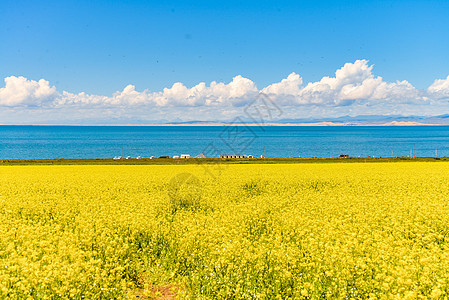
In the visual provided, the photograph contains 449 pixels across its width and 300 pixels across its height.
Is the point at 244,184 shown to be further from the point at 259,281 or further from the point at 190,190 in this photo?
the point at 259,281

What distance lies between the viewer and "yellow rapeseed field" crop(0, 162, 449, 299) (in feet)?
26.5

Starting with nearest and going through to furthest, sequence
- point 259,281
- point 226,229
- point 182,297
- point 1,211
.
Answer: point 182,297, point 259,281, point 226,229, point 1,211

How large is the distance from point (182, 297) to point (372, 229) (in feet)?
29.3

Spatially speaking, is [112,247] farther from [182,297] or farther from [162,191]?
[162,191]

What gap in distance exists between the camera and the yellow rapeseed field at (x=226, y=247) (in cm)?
806

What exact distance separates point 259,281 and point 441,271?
493cm

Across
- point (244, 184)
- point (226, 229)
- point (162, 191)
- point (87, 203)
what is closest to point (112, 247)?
point (226, 229)

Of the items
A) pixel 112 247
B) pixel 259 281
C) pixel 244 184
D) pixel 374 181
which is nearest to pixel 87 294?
pixel 112 247

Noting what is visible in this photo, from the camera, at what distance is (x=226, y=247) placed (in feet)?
34.8

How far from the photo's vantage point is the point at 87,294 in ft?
24.9

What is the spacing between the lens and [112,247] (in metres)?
10.9

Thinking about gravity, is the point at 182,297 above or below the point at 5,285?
below

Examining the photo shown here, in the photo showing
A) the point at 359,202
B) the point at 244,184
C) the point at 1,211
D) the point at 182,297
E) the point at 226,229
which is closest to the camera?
the point at 182,297

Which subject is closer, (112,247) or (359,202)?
(112,247)
